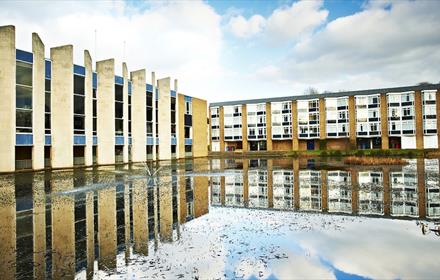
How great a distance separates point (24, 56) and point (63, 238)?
1139 inches

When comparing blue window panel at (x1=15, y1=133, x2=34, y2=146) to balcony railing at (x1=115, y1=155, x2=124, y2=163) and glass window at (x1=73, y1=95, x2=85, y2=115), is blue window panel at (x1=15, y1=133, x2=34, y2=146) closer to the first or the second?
glass window at (x1=73, y1=95, x2=85, y2=115)

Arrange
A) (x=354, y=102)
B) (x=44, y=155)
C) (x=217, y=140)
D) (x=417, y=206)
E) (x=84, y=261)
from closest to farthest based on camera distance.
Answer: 1. (x=84, y=261)
2. (x=417, y=206)
3. (x=44, y=155)
4. (x=354, y=102)
5. (x=217, y=140)

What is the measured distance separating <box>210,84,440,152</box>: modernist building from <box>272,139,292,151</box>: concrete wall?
0.23 m

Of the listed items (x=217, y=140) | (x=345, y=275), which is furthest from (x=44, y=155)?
(x=217, y=140)

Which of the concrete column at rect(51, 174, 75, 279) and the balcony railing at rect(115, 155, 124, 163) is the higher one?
the balcony railing at rect(115, 155, 124, 163)

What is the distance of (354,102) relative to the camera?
6719cm

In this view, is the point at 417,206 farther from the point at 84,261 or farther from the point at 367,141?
the point at 367,141

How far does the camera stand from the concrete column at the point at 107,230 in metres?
7.23

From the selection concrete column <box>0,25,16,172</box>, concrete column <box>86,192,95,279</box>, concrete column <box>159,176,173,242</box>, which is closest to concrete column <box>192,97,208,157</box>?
concrete column <box>0,25,16,172</box>

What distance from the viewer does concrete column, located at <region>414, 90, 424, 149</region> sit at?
2436 inches

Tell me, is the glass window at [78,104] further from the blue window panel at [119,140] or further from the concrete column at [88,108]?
the blue window panel at [119,140]

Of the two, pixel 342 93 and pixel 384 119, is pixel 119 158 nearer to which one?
pixel 342 93

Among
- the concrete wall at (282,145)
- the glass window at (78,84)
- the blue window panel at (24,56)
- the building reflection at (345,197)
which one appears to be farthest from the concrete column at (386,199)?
the concrete wall at (282,145)

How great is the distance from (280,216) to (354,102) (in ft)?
205
